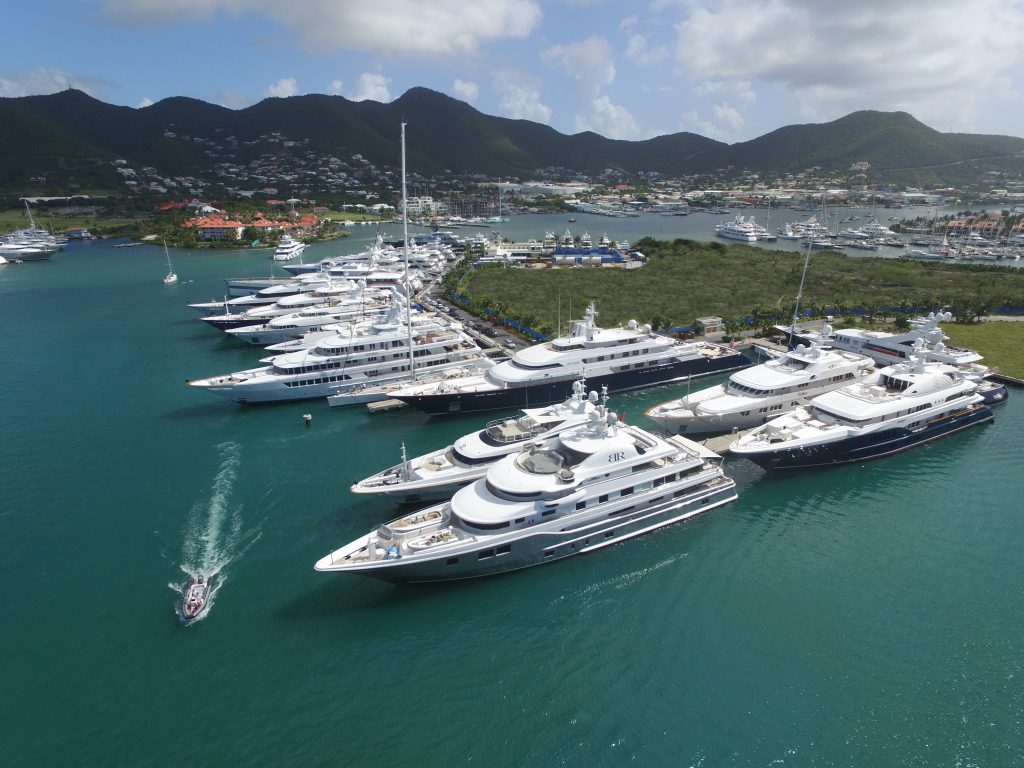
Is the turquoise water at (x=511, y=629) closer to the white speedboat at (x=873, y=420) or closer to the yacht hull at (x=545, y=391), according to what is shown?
the white speedboat at (x=873, y=420)

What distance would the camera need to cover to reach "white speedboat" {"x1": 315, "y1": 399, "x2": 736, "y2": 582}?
24.2 m

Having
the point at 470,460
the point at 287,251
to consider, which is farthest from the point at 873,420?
the point at 287,251

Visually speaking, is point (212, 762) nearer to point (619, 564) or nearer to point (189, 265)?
point (619, 564)

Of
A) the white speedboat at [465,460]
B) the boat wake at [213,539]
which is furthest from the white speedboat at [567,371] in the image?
the boat wake at [213,539]

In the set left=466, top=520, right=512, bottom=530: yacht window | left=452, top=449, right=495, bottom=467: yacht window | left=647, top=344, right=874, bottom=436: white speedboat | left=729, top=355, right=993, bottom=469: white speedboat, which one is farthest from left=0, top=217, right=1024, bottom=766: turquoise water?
left=452, top=449, right=495, bottom=467: yacht window

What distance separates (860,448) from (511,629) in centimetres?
2628

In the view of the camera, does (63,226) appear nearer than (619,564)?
No

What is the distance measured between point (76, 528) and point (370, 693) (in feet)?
68.9

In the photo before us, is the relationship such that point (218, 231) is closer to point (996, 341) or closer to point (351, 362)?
point (351, 362)

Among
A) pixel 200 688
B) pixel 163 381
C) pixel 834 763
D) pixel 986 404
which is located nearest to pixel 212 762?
pixel 200 688

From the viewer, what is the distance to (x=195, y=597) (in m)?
23.3

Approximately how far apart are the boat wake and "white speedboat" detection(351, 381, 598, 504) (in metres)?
6.41

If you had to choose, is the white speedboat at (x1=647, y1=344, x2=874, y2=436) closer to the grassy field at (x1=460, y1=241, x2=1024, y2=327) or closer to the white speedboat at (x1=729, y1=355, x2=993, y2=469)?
the white speedboat at (x1=729, y1=355, x2=993, y2=469)

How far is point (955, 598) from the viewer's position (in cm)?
2402
